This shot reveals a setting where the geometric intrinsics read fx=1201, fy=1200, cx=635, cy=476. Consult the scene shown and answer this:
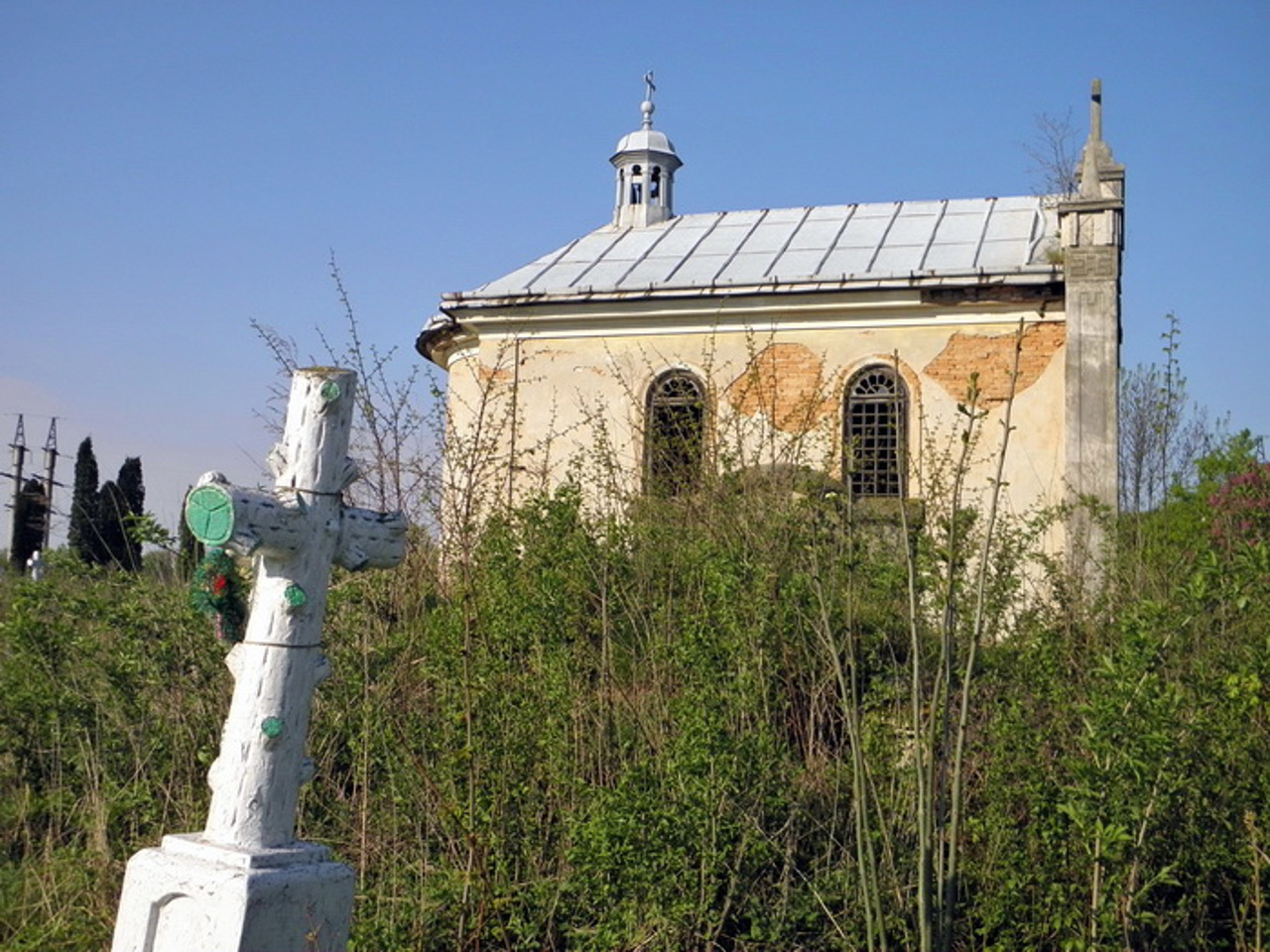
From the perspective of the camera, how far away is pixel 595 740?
527cm

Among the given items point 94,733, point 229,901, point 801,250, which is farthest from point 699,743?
point 801,250

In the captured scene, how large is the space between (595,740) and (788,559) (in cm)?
135

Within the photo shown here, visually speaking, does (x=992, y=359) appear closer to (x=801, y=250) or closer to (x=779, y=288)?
(x=779, y=288)

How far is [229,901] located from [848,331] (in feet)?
38.7

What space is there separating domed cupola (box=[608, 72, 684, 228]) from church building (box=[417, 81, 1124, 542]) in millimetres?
2162

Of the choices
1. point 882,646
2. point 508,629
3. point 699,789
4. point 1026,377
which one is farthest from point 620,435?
point 699,789

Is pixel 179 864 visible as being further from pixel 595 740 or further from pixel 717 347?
pixel 717 347

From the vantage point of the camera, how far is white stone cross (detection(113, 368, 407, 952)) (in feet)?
10.0

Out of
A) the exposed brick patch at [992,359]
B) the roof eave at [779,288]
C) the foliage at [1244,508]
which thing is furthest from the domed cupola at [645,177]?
the foliage at [1244,508]

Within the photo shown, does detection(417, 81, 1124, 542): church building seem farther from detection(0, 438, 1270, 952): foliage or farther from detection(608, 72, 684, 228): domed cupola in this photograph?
detection(0, 438, 1270, 952): foliage

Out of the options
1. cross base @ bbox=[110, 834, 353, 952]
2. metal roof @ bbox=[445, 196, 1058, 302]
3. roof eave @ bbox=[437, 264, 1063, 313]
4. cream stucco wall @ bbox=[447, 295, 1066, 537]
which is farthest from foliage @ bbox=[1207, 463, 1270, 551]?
metal roof @ bbox=[445, 196, 1058, 302]

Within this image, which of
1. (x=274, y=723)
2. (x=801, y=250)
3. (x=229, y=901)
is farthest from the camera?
(x=801, y=250)

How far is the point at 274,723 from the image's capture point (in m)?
3.24

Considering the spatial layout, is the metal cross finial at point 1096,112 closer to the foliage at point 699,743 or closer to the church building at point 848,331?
the church building at point 848,331
